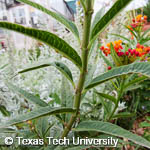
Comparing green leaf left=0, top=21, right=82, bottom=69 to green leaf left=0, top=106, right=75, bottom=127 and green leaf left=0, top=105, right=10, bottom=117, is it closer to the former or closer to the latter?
green leaf left=0, top=106, right=75, bottom=127

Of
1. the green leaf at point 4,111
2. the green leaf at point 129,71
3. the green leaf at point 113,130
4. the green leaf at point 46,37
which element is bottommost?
the green leaf at point 113,130

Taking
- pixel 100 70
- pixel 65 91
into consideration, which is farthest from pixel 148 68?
pixel 100 70

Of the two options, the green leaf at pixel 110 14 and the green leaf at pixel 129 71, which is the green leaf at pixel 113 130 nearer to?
the green leaf at pixel 129 71

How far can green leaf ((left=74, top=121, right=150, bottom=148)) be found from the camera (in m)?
0.34

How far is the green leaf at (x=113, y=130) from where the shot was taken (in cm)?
34

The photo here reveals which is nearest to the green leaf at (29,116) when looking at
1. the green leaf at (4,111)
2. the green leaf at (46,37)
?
the green leaf at (46,37)

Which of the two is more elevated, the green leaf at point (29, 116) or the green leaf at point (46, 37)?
the green leaf at point (46, 37)

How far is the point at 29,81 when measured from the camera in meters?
0.85

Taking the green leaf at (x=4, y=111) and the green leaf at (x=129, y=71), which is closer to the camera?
the green leaf at (x=129, y=71)

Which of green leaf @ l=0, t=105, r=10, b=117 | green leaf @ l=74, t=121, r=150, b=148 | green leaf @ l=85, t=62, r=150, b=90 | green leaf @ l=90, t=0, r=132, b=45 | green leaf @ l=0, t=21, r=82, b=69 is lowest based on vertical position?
green leaf @ l=74, t=121, r=150, b=148

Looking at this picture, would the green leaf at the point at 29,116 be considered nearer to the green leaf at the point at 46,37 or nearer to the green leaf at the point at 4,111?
the green leaf at the point at 46,37

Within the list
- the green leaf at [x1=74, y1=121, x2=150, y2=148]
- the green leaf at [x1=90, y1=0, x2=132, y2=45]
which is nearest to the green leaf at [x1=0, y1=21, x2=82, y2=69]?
the green leaf at [x1=90, y1=0, x2=132, y2=45]

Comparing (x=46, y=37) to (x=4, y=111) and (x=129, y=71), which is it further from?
(x=4, y=111)

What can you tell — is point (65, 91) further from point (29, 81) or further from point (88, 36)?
point (29, 81)
